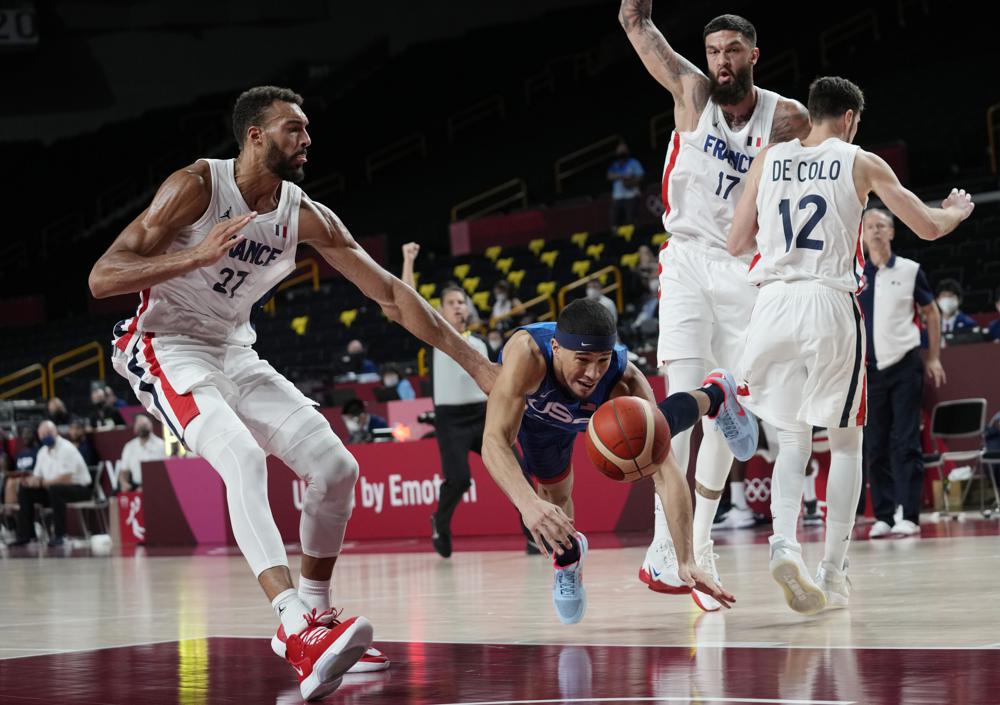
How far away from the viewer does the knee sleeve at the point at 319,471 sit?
5.26 meters

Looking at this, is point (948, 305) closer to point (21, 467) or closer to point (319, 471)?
point (319, 471)

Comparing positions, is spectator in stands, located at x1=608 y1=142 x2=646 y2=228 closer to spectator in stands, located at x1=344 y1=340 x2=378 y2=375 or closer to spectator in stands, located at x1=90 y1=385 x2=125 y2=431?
spectator in stands, located at x1=344 y1=340 x2=378 y2=375

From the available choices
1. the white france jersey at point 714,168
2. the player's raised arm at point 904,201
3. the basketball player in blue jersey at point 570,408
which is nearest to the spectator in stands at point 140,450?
the white france jersey at point 714,168

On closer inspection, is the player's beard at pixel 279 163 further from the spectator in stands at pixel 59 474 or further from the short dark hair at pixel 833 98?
the spectator in stands at pixel 59 474

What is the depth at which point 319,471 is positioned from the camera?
207 inches

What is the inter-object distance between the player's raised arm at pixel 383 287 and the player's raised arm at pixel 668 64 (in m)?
1.94

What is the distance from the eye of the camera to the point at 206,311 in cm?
543

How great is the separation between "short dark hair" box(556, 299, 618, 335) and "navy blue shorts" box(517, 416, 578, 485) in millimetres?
1018

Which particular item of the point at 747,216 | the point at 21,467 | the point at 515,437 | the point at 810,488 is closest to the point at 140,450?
the point at 21,467

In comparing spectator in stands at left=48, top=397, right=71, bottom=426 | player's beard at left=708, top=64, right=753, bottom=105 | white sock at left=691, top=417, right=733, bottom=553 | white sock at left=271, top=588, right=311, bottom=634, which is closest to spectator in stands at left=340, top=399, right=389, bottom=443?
spectator in stands at left=48, top=397, right=71, bottom=426

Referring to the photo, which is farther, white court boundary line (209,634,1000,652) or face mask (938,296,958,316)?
face mask (938,296,958,316)

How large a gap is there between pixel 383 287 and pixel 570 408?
0.92 meters

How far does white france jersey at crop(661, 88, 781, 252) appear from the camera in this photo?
6691mm

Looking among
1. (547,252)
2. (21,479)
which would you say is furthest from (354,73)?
(21,479)
